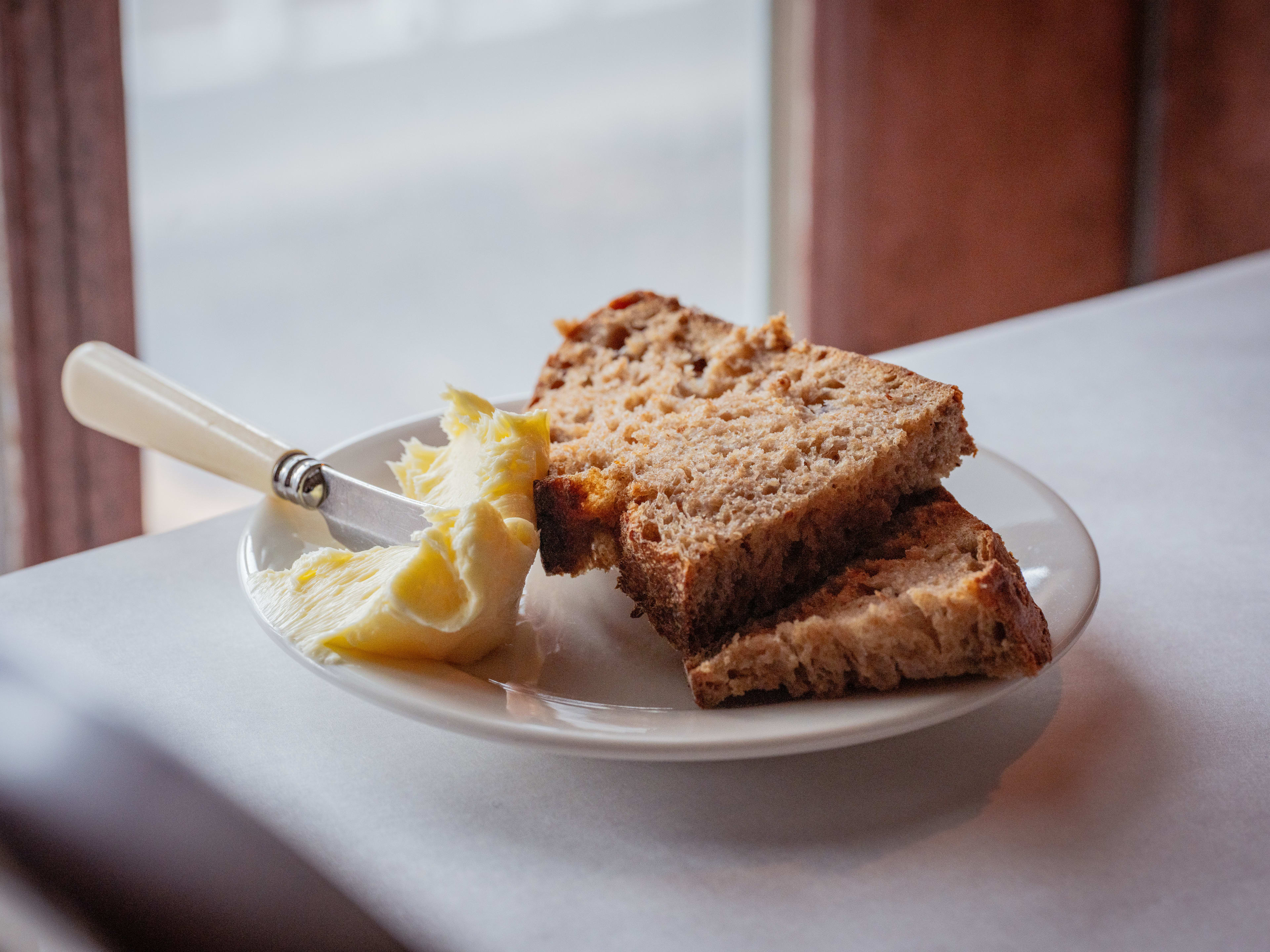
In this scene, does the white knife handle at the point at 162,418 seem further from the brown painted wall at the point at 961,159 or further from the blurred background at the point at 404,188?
the brown painted wall at the point at 961,159

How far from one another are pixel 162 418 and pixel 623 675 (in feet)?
1.97

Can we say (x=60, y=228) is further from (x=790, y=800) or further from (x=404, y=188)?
(x=790, y=800)

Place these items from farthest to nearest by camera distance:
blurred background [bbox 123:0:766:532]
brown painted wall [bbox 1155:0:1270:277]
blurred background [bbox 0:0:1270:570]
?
brown painted wall [bbox 1155:0:1270:277], blurred background [bbox 123:0:766:532], blurred background [bbox 0:0:1270:570]

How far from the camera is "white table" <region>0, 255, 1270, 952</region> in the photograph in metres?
0.68

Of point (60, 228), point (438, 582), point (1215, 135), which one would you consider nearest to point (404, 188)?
point (60, 228)

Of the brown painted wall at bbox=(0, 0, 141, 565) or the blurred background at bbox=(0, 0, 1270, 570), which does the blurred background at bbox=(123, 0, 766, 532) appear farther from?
the brown painted wall at bbox=(0, 0, 141, 565)

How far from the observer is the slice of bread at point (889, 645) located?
76 centimetres

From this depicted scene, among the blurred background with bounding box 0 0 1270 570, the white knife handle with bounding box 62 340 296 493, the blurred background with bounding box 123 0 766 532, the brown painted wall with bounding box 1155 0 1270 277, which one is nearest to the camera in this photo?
the white knife handle with bounding box 62 340 296 493

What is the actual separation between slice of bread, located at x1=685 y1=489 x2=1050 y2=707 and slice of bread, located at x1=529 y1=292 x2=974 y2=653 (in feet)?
0.21

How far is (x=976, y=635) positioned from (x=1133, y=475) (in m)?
0.75

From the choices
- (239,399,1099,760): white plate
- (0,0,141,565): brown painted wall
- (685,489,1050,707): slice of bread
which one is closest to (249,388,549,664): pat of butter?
(239,399,1099,760): white plate

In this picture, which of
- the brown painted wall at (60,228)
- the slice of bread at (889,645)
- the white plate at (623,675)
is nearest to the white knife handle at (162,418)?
the white plate at (623,675)

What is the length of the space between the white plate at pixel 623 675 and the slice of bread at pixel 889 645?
0.05 feet

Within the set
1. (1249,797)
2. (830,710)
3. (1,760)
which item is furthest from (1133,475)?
(1,760)
